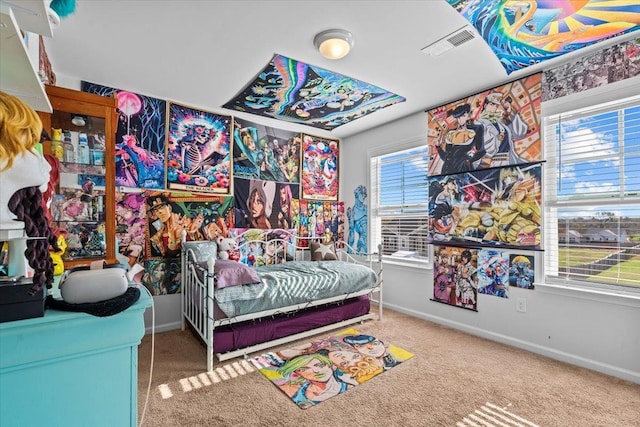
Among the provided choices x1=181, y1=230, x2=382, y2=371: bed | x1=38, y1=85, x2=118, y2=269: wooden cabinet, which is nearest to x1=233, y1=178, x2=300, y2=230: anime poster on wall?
x1=181, y1=230, x2=382, y2=371: bed

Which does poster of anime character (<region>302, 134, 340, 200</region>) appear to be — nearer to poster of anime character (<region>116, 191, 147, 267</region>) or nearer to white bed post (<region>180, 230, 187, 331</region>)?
white bed post (<region>180, 230, 187, 331</region>)

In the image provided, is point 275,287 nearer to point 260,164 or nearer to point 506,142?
point 260,164

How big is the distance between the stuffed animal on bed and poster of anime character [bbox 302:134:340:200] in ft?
4.00

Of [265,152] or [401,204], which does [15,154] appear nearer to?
[265,152]

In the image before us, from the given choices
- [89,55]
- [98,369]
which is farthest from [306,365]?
[89,55]

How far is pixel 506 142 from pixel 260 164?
267cm

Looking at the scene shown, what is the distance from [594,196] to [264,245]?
323cm

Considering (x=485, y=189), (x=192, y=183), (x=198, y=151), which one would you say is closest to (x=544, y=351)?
(x=485, y=189)

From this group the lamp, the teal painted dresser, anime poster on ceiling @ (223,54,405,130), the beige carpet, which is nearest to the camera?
the teal painted dresser

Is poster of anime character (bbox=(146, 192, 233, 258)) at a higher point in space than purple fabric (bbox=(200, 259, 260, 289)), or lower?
higher

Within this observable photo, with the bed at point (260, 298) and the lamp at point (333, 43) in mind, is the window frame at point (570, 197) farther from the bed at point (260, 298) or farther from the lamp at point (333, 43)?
the lamp at point (333, 43)

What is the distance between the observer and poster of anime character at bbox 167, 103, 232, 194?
3191 mm

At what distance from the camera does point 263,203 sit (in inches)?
149

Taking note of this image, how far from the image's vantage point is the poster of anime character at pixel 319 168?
13.8ft
